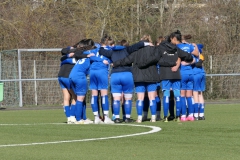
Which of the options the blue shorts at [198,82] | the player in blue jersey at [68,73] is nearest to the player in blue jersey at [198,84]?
the blue shorts at [198,82]

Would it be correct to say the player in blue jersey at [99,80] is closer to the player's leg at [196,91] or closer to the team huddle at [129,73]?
the team huddle at [129,73]

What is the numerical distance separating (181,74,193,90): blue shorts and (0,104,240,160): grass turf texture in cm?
186

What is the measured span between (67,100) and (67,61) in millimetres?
922

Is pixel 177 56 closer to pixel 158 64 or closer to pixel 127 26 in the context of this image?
pixel 158 64

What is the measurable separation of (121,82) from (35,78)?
15.0 metres

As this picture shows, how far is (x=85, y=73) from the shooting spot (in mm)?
17094

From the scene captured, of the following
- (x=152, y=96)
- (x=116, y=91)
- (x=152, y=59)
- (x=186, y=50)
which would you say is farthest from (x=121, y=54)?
(x=186, y=50)

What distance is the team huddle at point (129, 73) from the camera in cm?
1709

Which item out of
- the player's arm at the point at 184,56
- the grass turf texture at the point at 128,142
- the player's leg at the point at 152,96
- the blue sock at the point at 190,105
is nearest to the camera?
the grass turf texture at the point at 128,142

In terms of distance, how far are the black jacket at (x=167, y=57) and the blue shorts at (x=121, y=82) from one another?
0.39 metres

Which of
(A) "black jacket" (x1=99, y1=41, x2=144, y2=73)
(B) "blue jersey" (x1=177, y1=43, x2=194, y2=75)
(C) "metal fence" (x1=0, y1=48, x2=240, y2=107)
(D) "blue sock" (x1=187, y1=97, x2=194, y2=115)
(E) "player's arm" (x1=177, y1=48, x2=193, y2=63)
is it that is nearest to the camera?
(A) "black jacket" (x1=99, y1=41, x2=144, y2=73)

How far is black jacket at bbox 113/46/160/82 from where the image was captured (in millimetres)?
17109

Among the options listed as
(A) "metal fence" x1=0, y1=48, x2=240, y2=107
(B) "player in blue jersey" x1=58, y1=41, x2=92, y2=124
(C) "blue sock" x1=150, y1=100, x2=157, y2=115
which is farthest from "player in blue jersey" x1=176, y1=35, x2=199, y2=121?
(A) "metal fence" x1=0, y1=48, x2=240, y2=107

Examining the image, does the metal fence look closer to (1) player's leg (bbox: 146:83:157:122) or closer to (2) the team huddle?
(2) the team huddle
